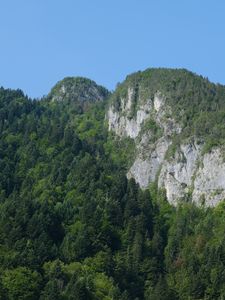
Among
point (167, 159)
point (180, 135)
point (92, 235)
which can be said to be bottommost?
point (92, 235)

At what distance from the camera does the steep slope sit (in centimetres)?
15262

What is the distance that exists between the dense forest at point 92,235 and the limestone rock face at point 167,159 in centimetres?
427

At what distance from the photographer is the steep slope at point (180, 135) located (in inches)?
6009

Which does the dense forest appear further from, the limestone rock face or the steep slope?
the steep slope

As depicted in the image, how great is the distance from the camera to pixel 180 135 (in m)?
165

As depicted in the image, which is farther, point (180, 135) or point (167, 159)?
point (180, 135)

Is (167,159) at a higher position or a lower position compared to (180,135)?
lower

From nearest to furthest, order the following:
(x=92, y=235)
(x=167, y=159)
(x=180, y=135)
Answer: (x=92, y=235) < (x=167, y=159) < (x=180, y=135)

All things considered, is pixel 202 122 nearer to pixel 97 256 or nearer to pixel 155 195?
pixel 155 195

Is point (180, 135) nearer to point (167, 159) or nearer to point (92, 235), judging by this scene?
point (167, 159)

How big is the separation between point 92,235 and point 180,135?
5251 centimetres

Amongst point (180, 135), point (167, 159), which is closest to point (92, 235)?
point (167, 159)

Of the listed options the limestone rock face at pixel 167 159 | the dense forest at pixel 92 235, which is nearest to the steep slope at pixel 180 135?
the limestone rock face at pixel 167 159

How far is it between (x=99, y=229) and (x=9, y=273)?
2712 centimetres
